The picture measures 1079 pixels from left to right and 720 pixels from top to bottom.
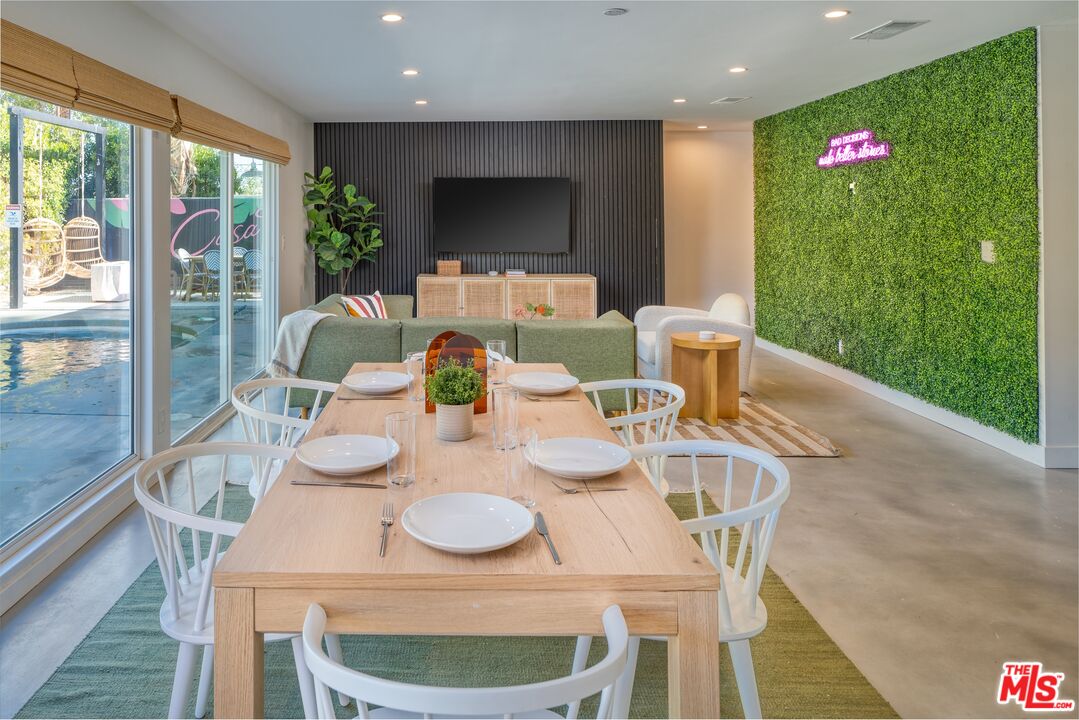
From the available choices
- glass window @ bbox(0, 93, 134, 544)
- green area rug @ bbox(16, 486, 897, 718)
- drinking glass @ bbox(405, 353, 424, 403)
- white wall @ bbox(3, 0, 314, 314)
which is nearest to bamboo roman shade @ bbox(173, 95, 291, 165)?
white wall @ bbox(3, 0, 314, 314)

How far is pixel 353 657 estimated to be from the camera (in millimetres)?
2301

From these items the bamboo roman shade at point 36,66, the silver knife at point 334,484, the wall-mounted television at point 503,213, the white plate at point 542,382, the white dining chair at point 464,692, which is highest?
the wall-mounted television at point 503,213

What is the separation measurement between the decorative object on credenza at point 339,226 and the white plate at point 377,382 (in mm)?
5257

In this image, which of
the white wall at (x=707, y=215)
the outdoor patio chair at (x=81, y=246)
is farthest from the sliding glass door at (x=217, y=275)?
the white wall at (x=707, y=215)

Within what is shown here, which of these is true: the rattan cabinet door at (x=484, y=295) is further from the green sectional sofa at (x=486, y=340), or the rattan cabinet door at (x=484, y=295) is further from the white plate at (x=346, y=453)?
the white plate at (x=346, y=453)

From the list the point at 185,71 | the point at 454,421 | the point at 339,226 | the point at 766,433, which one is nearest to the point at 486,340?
the point at 766,433

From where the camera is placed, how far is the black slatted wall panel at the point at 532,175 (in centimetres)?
816

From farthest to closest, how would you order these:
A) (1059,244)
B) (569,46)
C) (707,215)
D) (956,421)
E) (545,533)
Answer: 1. (707,215)
2. (956,421)
3. (569,46)
4. (1059,244)
5. (545,533)

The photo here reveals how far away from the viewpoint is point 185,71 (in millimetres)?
4602

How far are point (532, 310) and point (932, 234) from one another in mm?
3488

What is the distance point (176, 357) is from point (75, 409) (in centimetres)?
117

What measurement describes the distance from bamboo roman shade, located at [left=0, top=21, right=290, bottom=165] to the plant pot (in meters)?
2.03

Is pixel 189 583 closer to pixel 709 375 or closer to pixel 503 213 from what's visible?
pixel 709 375

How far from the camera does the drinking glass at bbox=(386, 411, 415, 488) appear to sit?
1.70 meters
